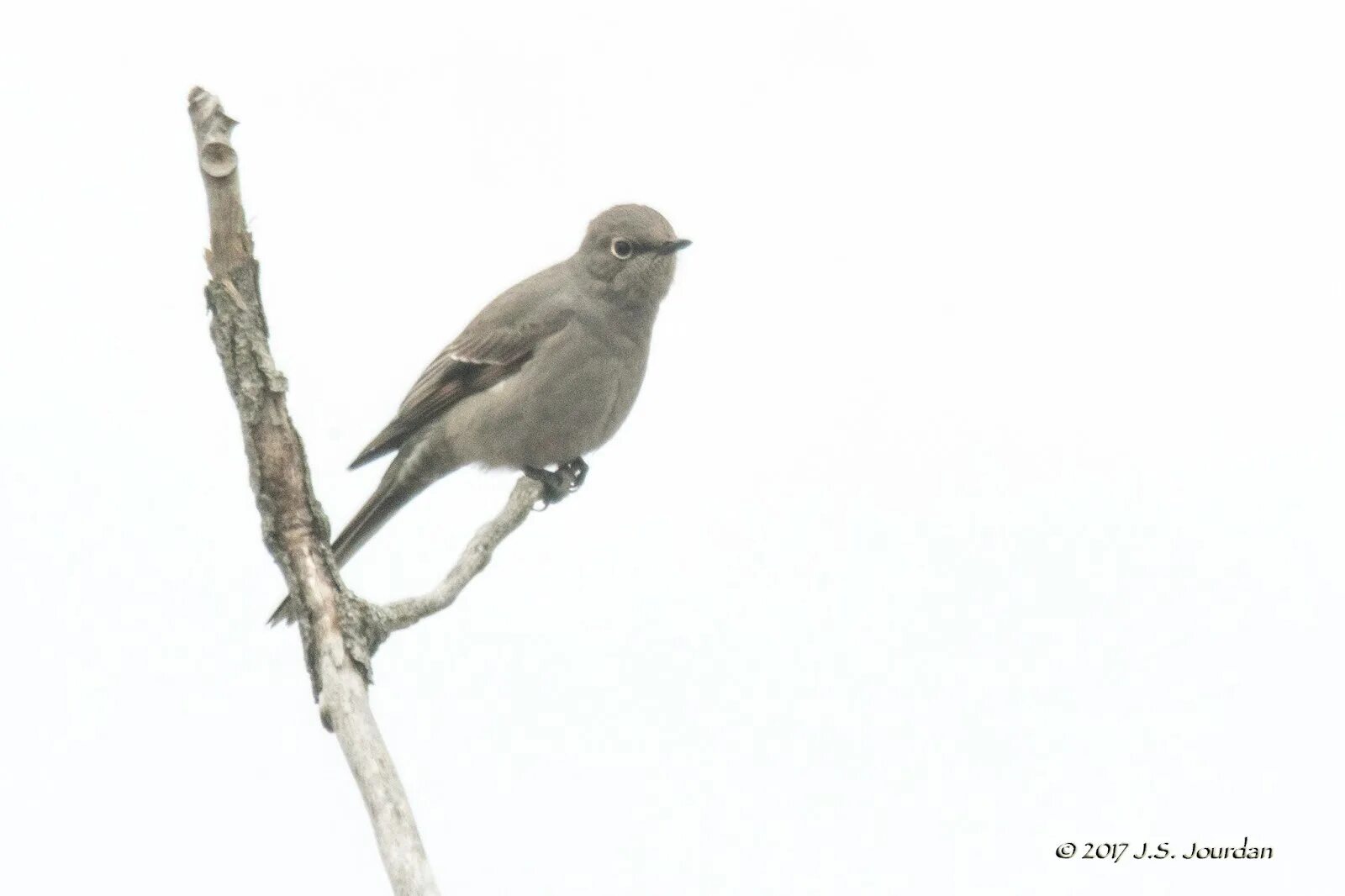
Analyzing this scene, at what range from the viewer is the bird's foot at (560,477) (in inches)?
462

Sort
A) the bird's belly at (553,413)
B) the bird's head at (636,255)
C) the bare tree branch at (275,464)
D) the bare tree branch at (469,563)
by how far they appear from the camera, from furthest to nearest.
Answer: the bird's head at (636,255) < the bird's belly at (553,413) < the bare tree branch at (469,563) < the bare tree branch at (275,464)

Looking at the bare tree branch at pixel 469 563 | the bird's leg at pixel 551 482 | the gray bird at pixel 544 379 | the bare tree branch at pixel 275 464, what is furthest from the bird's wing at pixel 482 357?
the bare tree branch at pixel 275 464

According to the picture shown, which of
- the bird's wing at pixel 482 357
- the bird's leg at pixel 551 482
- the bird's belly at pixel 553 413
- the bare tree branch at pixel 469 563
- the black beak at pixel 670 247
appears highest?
the black beak at pixel 670 247

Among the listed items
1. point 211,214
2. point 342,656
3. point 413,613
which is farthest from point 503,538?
point 211,214

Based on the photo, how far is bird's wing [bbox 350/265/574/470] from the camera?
1195 centimetres

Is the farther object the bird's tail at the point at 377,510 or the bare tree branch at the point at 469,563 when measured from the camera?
the bird's tail at the point at 377,510

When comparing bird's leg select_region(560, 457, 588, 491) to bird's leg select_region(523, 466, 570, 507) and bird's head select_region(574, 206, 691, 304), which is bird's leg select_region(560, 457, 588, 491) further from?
bird's head select_region(574, 206, 691, 304)

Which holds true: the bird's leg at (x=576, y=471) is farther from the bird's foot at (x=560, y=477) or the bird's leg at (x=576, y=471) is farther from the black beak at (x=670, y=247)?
the black beak at (x=670, y=247)

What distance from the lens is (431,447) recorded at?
1191 centimetres

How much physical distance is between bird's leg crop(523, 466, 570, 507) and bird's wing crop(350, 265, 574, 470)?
2.26 feet

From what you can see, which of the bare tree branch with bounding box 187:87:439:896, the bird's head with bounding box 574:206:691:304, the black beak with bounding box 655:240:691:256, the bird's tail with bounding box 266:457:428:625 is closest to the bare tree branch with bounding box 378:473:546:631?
the bare tree branch with bounding box 187:87:439:896

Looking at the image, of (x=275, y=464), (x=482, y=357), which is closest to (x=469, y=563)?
(x=275, y=464)

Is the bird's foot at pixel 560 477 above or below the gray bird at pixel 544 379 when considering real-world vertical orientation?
below

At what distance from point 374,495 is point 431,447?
0.52m
